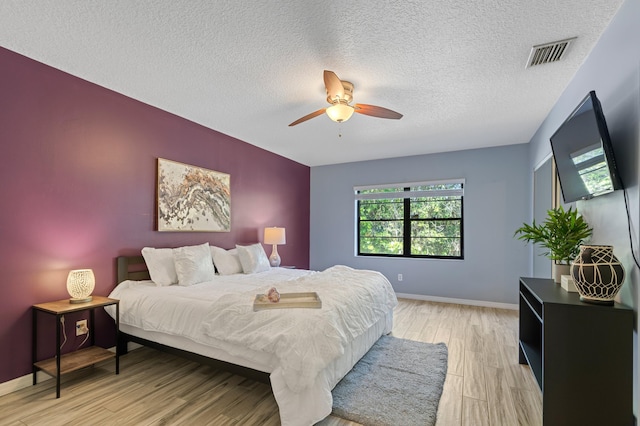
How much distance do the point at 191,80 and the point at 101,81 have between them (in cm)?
86

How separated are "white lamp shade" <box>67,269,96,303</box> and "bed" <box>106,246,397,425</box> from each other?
32cm

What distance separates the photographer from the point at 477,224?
496 centimetres

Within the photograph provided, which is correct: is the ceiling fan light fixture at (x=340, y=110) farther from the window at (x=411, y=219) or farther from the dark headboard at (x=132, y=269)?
the window at (x=411, y=219)

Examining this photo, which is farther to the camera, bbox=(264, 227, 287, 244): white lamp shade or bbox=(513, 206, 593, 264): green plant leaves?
bbox=(264, 227, 287, 244): white lamp shade

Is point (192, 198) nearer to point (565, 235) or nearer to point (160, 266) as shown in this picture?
point (160, 266)

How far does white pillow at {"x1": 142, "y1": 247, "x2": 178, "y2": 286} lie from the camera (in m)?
3.04

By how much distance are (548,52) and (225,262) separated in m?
3.73

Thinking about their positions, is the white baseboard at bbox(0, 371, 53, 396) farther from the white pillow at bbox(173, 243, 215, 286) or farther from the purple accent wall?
the white pillow at bbox(173, 243, 215, 286)

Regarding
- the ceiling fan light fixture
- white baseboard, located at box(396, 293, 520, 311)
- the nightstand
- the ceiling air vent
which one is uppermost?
the ceiling air vent

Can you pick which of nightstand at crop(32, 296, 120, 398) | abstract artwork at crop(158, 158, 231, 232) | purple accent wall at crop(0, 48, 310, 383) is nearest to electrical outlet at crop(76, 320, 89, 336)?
purple accent wall at crop(0, 48, 310, 383)

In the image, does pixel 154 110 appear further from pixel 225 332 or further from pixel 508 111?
pixel 508 111

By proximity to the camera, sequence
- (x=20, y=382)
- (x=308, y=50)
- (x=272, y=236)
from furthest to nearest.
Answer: (x=272, y=236)
(x=20, y=382)
(x=308, y=50)

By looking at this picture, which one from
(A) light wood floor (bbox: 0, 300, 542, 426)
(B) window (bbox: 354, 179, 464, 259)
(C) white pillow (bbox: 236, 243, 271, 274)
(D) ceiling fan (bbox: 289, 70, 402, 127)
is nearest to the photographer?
(A) light wood floor (bbox: 0, 300, 542, 426)

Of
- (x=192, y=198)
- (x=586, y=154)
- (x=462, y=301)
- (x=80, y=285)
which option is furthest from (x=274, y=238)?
(x=586, y=154)
